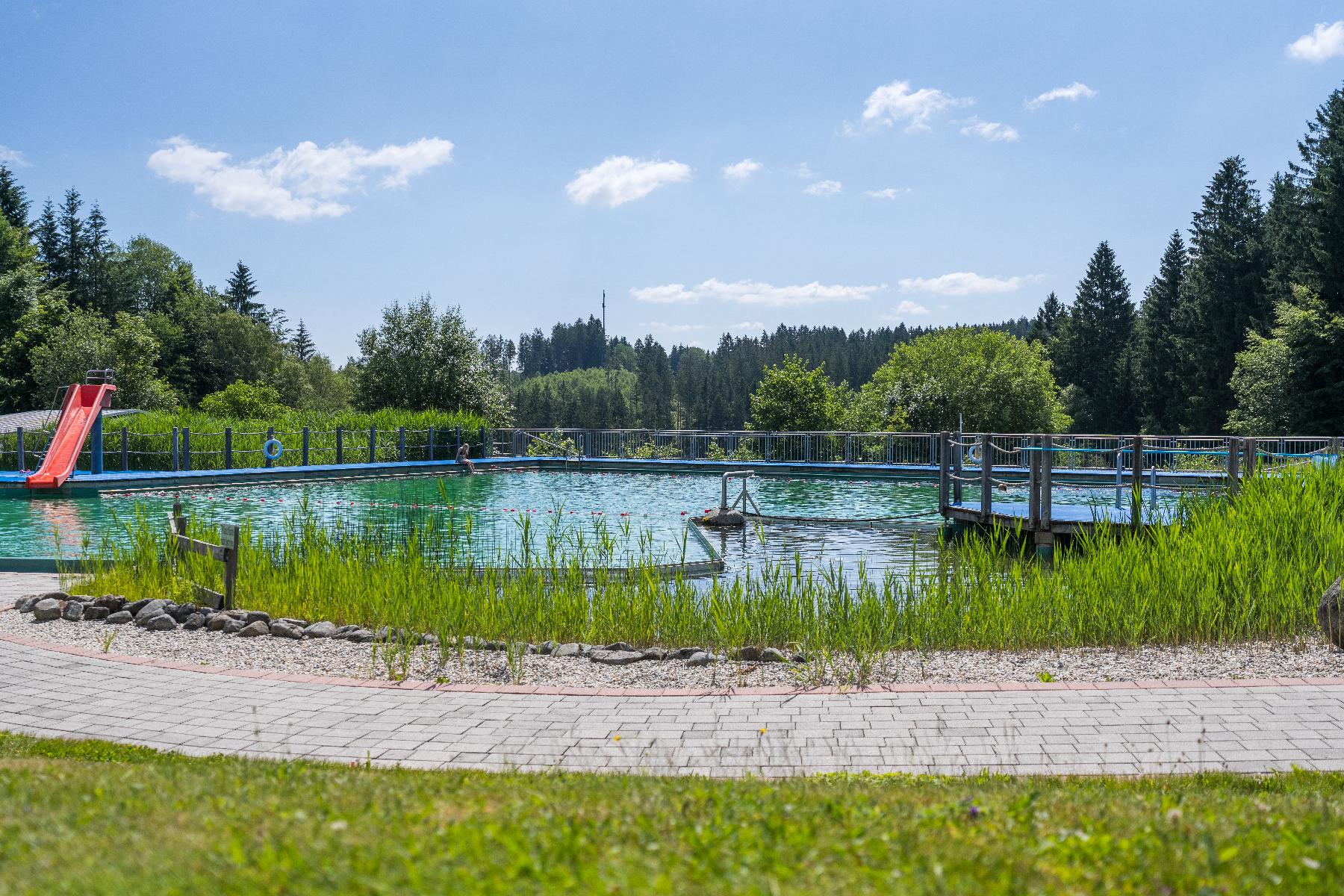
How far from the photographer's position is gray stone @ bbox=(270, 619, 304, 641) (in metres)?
6.98

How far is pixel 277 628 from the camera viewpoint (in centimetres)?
704

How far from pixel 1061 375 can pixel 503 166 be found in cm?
5157

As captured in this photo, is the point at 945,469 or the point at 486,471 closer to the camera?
the point at 945,469

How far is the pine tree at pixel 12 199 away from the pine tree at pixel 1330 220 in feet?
205

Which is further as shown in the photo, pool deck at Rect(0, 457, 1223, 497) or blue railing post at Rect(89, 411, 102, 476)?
blue railing post at Rect(89, 411, 102, 476)

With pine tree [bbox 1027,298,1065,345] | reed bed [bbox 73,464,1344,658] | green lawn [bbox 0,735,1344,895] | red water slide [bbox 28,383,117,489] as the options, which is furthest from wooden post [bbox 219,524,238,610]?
pine tree [bbox 1027,298,1065,345]

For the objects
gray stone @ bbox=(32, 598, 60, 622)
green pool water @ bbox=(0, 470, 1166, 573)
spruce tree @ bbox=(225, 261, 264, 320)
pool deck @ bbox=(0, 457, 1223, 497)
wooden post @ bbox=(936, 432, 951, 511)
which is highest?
spruce tree @ bbox=(225, 261, 264, 320)

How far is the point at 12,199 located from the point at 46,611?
5692 centimetres

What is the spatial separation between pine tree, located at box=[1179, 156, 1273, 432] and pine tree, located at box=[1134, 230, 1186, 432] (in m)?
1.55

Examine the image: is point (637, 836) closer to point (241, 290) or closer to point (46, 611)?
point (46, 611)

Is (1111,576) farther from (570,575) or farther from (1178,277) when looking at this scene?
(1178,277)

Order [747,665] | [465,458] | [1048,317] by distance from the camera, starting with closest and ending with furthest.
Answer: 1. [747,665]
2. [465,458]
3. [1048,317]

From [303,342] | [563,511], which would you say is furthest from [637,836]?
[303,342]

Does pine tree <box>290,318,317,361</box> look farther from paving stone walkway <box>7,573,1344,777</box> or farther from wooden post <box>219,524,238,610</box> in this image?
paving stone walkway <box>7,573,1344,777</box>
